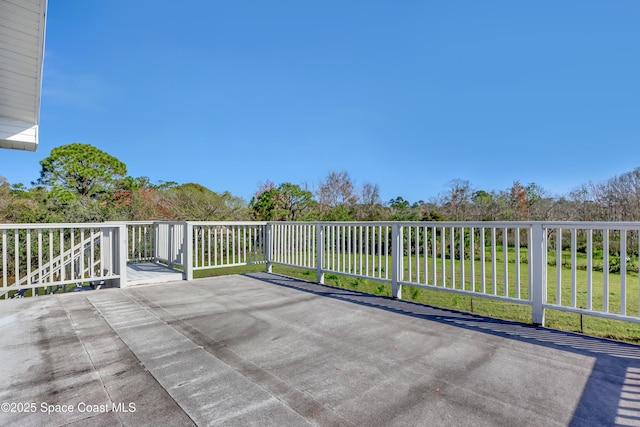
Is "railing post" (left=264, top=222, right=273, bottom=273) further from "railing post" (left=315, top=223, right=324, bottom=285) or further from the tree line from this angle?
the tree line

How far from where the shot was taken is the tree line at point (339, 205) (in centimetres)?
1002

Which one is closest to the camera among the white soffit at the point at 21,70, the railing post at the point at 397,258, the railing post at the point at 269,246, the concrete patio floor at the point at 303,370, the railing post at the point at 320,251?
the concrete patio floor at the point at 303,370

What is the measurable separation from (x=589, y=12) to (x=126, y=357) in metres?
10.9

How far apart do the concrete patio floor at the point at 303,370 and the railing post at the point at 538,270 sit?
0.20 meters

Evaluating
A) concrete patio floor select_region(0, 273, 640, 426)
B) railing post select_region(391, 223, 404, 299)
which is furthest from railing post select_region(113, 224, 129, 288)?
railing post select_region(391, 223, 404, 299)

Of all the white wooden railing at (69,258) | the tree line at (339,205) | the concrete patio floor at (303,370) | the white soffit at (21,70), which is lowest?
the concrete patio floor at (303,370)

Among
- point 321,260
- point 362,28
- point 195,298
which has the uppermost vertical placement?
point 362,28

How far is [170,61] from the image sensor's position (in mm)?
9266

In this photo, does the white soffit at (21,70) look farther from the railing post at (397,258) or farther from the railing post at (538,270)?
the railing post at (538,270)

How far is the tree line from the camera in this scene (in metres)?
10.0

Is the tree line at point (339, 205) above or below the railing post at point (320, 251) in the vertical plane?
above

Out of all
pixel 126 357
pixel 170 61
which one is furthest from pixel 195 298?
pixel 170 61

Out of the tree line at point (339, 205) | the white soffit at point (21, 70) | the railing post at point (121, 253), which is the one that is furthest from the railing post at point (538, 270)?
the tree line at point (339, 205)

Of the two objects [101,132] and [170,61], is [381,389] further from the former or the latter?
[101,132]
